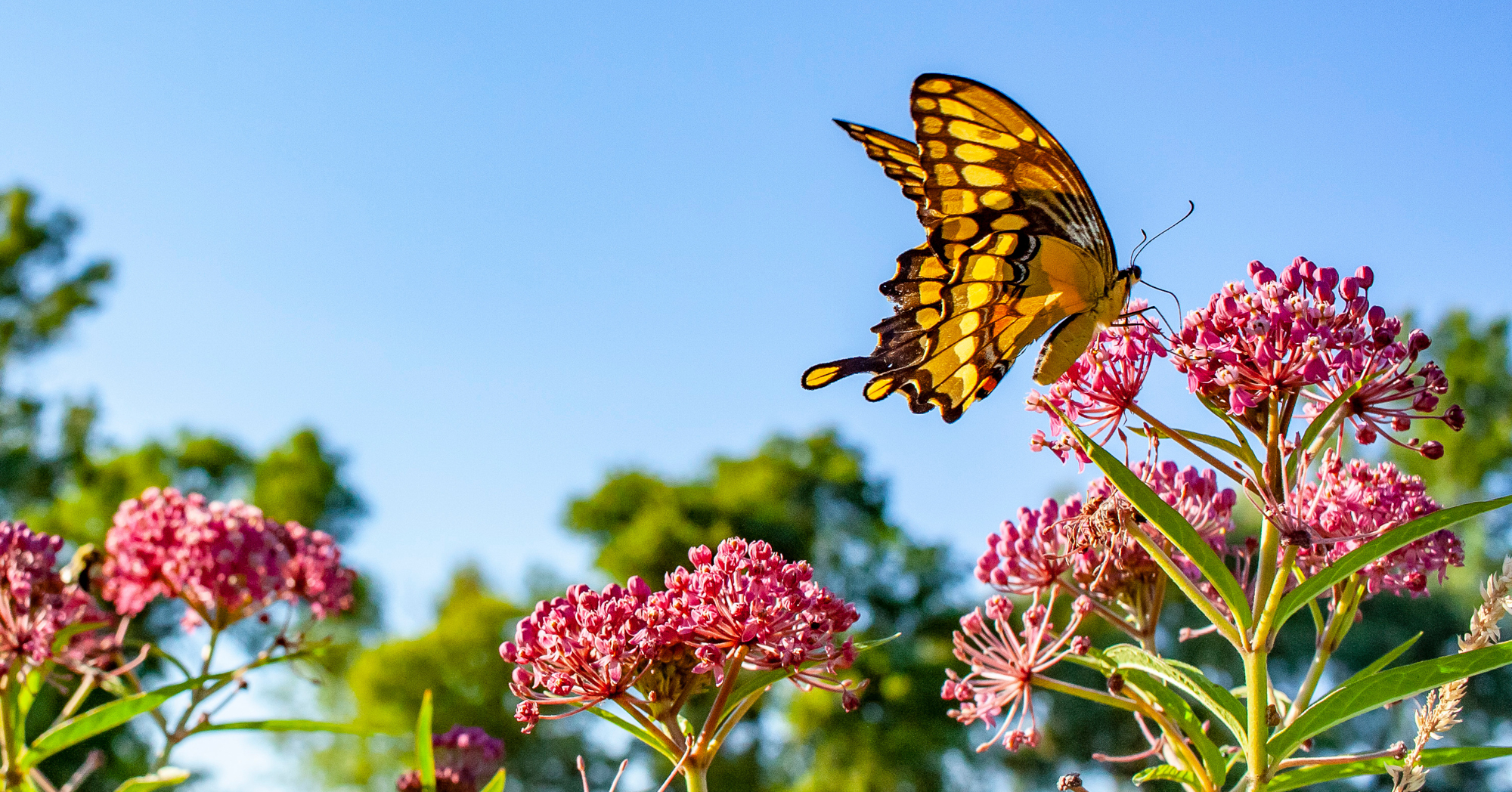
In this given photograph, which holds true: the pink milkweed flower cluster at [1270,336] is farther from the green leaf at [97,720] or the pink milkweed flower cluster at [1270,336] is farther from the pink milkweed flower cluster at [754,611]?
the green leaf at [97,720]

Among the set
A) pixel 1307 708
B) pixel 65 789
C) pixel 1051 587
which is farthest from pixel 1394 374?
pixel 65 789

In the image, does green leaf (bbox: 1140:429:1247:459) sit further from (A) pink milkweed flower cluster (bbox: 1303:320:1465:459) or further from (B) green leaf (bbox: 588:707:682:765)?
(B) green leaf (bbox: 588:707:682:765)

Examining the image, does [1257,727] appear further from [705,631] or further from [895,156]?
[895,156]

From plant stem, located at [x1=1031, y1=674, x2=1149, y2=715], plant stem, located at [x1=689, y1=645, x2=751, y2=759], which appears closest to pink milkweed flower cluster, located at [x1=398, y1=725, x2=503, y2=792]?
plant stem, located at [x1=689, y1=645, x2=751, y2=759]

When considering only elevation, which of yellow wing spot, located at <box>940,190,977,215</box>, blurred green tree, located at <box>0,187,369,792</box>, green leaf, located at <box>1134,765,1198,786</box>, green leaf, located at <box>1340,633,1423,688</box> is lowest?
green leaf, located at <box>1134,765,1198,786</box>

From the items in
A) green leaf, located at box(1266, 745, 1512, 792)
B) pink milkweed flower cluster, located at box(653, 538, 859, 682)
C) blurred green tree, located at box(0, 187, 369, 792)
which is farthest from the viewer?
blurred green tree, located at box(0, 187, 369, 792)

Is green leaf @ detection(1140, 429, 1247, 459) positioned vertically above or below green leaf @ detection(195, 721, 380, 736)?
below

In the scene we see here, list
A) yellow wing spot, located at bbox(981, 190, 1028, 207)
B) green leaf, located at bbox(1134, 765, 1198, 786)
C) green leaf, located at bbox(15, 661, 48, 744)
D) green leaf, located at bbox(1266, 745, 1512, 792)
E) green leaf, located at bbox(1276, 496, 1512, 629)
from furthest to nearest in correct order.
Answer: green leaf, located at bbox(15, 661, 48, 744), yellow wing spot, located at bbox(981, 190, 1028, 207), green leaf, located at bbox(1134, 765, 1198, 786), green leaf, located at bbox(1266, 745, 1512, 792), green leaf, located at bbox(1276, 496, 1512, 629)
